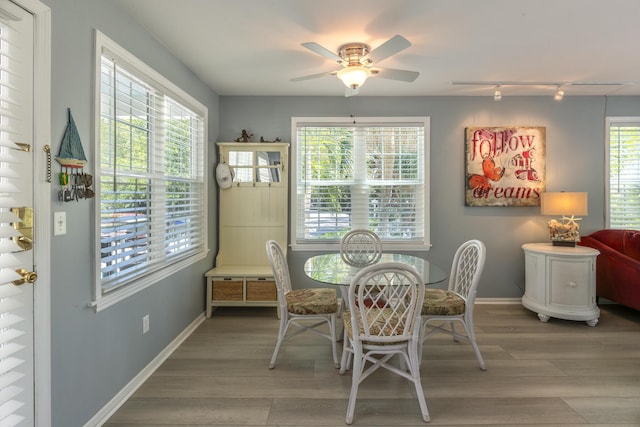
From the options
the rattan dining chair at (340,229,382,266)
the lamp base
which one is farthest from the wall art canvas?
the rattan dining chair at (340,229,382,266)

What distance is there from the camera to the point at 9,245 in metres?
1.38

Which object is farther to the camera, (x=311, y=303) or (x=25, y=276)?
(x=311, y=303)

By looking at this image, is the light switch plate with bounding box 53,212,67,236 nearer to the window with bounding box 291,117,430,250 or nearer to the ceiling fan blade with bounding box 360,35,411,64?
the ceiling fan blade with bounding box 360,35,411,64

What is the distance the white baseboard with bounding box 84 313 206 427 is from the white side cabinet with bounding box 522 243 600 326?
3.47 metres

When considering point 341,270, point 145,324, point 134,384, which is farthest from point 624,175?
point 134,384

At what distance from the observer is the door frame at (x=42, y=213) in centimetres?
149

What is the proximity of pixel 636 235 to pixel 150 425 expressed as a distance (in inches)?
181

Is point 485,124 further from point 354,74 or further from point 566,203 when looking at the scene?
point 354,74

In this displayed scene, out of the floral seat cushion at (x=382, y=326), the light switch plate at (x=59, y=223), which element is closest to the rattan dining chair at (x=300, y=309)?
the floral seat cushion at (x=382, y=326)

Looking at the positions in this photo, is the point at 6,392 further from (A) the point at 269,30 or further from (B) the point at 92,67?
(A) the point at 269,30

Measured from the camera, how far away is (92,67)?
1.84 meters

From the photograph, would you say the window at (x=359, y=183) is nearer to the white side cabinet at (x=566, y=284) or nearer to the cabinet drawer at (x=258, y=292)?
the cabinet drawer at (x=258, y=292)

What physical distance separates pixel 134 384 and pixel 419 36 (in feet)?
10.2

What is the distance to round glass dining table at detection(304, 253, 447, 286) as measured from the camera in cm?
230
